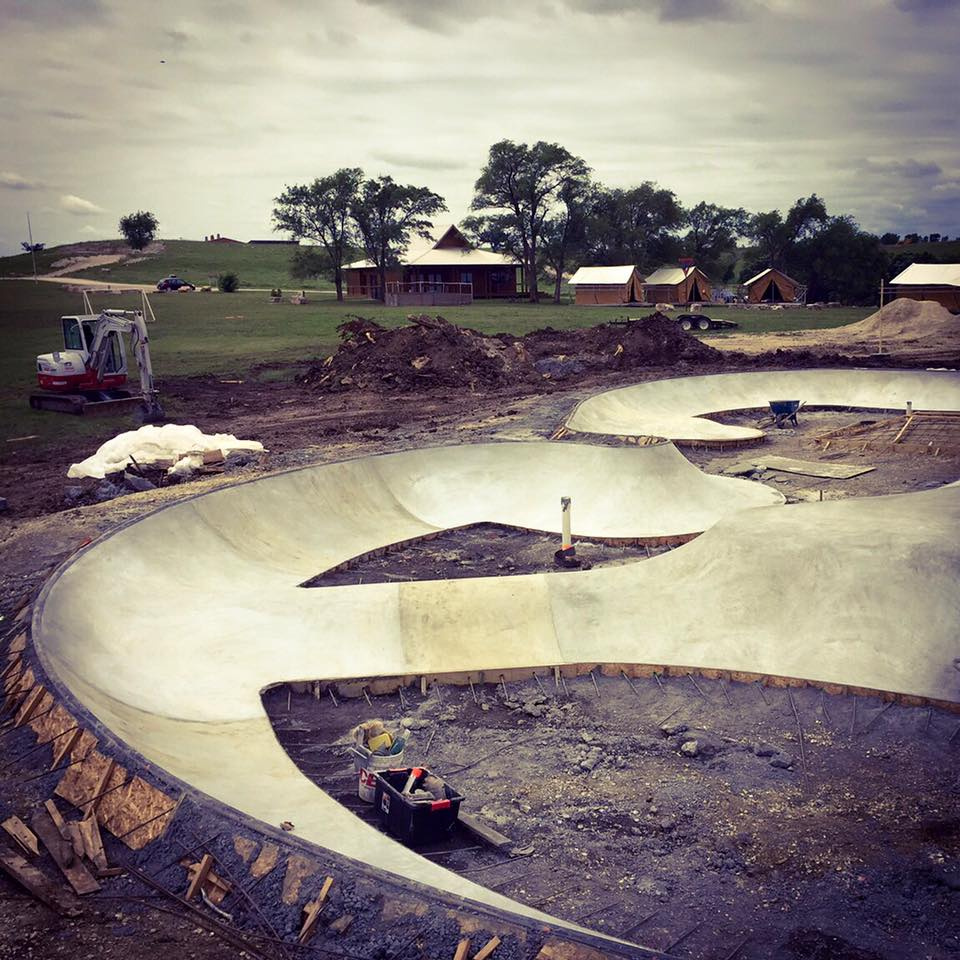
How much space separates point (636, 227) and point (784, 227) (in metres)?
12.4

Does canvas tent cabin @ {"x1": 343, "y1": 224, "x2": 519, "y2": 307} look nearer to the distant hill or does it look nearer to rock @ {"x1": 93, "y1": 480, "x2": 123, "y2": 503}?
the distant hill

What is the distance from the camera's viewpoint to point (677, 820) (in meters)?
7.69

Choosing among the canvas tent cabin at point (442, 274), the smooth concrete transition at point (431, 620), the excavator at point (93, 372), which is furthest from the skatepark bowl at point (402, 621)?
the canvas tent cabin at point (442, 274)

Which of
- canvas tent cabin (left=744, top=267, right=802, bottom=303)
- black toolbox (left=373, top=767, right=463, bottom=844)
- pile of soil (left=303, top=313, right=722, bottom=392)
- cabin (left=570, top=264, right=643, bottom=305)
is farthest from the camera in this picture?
Answer: canvas tent cabin (left=744, top=267, right=802, bottom=303)

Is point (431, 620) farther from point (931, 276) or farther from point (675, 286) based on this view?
point (675, 286)

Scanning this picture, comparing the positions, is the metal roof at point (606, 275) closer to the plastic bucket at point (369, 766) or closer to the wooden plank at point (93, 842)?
the plastic bucket at point (369, 766)

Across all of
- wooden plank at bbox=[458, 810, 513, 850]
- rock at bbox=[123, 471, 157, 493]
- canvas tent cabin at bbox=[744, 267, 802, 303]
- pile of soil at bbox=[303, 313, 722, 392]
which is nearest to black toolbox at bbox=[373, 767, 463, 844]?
wooden plank at bbox=[458, 810, 513, 850]

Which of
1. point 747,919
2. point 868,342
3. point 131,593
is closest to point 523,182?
point 868,342

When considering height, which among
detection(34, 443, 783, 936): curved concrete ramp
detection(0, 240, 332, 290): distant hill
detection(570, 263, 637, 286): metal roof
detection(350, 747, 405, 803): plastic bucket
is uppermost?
detection(0, 240, 332, 290): distant hill

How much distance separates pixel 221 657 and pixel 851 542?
24.6ft

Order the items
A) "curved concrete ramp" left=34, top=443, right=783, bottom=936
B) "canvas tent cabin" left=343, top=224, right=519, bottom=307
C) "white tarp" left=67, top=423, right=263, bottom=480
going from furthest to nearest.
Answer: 1. "canvas tent cabin" left=343, top=224, right=519, bottom=307
2. "white tarp" left=67, top=423, right=263, bottom=480
3. "curved concrete ramp" left=34, top=443, right=783, bottom=936

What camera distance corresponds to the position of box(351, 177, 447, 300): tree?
63875 mm

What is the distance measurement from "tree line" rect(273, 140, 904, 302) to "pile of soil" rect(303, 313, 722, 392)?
1215 inches

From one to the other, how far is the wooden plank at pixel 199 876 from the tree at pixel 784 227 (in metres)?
77.2
